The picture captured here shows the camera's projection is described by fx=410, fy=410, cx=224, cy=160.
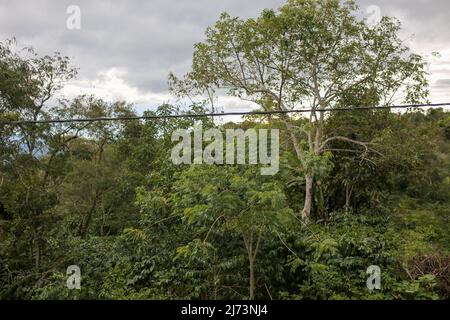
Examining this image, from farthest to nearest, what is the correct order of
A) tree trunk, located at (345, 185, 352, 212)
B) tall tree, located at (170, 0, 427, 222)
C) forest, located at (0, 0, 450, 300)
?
tree trunk, located at (345, 185, 352, 212) < tall tree, located at (170, 0, 427, 222) < forest, located at (0, 0, 450, 300)

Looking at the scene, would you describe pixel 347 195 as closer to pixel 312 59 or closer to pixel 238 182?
pixel 312 59

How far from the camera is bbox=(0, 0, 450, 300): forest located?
215 inches

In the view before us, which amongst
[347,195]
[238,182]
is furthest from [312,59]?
[238,182]

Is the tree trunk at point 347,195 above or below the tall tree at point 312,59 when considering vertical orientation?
below

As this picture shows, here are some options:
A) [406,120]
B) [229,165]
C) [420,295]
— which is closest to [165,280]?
[229,165]

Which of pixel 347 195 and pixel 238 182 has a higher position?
pixel 238 182

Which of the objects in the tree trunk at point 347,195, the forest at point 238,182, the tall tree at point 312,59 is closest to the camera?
the forest at point 238,182

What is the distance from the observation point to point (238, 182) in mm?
4680

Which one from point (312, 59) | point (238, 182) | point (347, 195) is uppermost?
point (312, 59)

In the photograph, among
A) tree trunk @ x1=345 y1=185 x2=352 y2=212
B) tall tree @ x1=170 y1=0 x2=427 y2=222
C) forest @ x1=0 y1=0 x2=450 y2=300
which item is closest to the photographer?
forest @ x1=0 y1=0 x2=450 y2=300

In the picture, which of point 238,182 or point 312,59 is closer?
point 238,182

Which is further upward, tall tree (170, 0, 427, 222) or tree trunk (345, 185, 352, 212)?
tall tree (170, 0, 427, 222)

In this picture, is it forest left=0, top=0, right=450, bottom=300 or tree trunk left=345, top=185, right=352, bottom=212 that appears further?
tree trunk left=345, top=185, right=352, bottom=212

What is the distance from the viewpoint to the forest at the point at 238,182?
5.47m
